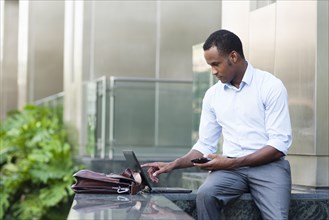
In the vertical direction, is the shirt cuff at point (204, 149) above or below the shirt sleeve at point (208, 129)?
below

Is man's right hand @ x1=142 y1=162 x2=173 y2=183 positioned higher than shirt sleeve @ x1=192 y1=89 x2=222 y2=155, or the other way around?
shirt sleeve @ x1=192 y1=89 x2=222 y2=155

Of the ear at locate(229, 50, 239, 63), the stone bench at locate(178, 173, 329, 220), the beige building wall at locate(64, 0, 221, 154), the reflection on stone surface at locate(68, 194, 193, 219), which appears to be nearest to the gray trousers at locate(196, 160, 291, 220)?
the stone bench at locate(178, 173, 329, 220)

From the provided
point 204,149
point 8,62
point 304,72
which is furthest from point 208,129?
point 8,62

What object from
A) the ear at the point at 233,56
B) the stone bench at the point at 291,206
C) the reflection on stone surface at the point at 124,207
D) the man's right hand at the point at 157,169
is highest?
the ear at the point at 233,56

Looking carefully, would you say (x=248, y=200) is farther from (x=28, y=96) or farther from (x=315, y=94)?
(x=28, y=96)

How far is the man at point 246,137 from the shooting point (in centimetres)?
647

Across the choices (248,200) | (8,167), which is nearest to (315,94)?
(248,200)

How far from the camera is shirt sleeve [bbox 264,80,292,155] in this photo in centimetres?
642

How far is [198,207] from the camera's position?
6613 mm

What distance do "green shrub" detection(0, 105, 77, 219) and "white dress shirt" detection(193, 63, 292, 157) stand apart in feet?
29.3

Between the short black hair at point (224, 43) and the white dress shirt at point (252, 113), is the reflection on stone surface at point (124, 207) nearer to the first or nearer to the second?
the white dress shirt at point (252, 113)

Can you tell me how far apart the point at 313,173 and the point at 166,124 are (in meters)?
6.90

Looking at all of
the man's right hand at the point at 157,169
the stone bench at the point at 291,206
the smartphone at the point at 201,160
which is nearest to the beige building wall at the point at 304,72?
the stone bench at the point at 291,206

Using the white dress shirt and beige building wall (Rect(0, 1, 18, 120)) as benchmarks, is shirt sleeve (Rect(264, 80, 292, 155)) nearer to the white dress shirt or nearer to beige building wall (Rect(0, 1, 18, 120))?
the white dress shirt
